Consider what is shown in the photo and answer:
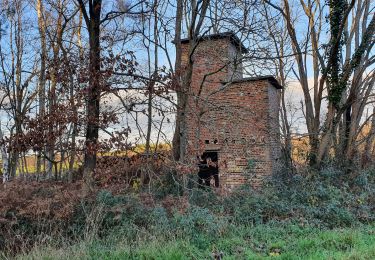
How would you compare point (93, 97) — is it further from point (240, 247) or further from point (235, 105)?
point (235, 105)

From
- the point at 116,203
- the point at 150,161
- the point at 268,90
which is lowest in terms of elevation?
the point at 116,203

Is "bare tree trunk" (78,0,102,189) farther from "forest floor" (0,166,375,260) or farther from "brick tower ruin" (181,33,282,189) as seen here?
"brick tower ruin" (181,33,282,189)

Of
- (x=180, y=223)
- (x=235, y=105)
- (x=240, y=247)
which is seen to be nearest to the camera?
(x=240, y=247)

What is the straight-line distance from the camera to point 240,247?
5184mm

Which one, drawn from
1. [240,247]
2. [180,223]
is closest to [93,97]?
[180,223]

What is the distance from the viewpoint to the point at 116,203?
6.99 meters

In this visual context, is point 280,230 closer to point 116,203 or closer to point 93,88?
point 116,203

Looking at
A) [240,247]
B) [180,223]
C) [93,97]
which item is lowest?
[240,247]

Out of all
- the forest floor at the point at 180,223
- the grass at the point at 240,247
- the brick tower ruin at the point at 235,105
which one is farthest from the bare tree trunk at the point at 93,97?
the brick tower ruin at the point at 235,105

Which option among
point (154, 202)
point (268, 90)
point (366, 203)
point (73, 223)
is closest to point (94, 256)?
point (73, 223)

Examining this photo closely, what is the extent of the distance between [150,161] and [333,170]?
5706 mm

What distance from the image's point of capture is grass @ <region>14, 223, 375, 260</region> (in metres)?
4.72

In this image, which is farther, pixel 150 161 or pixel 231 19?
pixel 231 19

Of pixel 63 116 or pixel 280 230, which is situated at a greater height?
pixel 63 116
